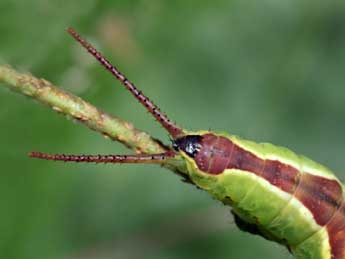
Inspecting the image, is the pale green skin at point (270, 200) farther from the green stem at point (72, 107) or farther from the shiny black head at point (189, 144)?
the green stem at point (72, 107)

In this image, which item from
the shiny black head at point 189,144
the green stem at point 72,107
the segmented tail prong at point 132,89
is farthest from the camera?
the shiny black head at point 189,144

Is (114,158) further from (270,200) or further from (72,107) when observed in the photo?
(270,200)

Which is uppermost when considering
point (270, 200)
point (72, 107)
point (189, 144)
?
point (72, 107)

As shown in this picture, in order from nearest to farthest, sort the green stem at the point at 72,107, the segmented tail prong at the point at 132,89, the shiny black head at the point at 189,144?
1. the green stem at the point at 72,107
2. the segmented tail prong at the point at 132,89
3. the shiny black head at the point at 189,144

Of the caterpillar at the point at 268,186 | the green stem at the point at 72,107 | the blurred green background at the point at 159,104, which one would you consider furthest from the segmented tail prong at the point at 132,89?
the blurred green background at the point at 159,104

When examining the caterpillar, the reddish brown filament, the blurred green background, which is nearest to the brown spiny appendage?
the caterpillar

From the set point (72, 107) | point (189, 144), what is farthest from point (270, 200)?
point (72, 107)
